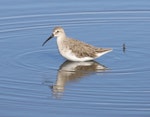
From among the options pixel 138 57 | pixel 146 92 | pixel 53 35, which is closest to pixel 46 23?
pixel 53 35

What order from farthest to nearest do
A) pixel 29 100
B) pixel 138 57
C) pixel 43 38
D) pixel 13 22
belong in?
pixel 13 22
pixel 43 38
pixel 138 57
pixel 29 100

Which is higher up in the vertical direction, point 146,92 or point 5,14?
point 5,14

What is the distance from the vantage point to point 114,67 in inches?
635

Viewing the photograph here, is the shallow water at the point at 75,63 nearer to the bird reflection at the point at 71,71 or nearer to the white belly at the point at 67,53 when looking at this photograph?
the bird reflection at the point at 71,71

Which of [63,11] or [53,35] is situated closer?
[53,35]

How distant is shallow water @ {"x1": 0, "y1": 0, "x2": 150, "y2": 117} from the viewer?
1340 cm

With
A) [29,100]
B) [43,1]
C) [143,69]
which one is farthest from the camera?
[43,1]

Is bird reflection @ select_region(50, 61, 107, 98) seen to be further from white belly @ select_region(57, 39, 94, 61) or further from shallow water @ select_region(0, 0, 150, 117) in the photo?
white belly @ select_region(57, 39, 94, 61)

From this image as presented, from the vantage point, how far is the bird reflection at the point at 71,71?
14.8 meters

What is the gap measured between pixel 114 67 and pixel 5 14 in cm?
565

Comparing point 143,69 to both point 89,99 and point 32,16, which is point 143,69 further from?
point 32,16

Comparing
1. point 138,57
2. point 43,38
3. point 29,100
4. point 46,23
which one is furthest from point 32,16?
point 29,100

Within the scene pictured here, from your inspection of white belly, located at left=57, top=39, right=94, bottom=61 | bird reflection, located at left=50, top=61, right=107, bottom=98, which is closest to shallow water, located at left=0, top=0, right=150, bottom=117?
bird reflection, located at left=50, top=61, right=107, bottom=98

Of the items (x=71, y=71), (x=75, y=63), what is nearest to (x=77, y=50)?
(x=75, y=63)
